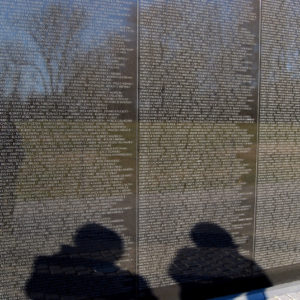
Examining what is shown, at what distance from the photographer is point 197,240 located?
4.93 metres

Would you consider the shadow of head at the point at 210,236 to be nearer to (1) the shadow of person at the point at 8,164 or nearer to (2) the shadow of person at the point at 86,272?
(2) the shadow of person at the point at 86,272

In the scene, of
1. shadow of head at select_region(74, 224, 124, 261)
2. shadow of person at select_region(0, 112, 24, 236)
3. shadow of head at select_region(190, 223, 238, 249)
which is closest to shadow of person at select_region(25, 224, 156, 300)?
shadow of head at select_region(74, 224, 124, 261)

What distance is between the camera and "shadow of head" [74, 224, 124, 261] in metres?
4.38

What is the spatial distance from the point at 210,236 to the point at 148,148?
167 cm

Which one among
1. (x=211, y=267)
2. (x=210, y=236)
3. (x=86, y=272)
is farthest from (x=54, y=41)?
(x=211, y=267)

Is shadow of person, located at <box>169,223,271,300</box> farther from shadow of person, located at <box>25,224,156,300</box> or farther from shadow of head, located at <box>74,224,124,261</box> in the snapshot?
shadow of head, located at <box>74,224,124,261</box>

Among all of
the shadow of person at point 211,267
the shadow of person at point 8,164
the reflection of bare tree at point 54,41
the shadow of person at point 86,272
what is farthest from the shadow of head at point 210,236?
the reflection of bare tree at point 54,41

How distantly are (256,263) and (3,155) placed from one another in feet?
13.5

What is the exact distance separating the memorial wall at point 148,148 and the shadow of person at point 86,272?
1cm

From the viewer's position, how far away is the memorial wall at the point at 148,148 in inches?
162

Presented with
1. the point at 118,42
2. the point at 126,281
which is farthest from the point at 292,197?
the point at 118,42

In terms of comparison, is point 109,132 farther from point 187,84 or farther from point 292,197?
point 292,197

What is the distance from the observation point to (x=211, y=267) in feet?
16.5

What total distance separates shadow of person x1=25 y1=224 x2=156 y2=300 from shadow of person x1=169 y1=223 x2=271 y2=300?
74 cm
